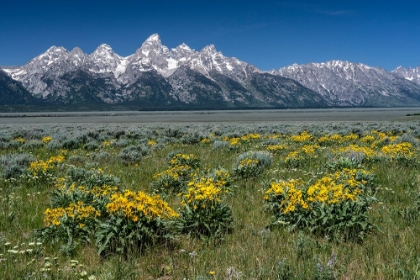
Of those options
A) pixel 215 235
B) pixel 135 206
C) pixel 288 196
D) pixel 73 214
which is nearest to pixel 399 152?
pixel 288 196

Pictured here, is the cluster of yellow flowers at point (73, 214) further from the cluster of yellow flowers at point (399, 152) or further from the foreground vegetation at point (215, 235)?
the cluster of yellow flowers at point (399, 152)

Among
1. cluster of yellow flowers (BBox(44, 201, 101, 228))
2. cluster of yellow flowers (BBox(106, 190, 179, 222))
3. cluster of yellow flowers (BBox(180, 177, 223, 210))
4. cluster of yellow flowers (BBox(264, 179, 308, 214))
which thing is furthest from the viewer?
cluster of yellow flowers (BBox(264, 179, 308, 214))

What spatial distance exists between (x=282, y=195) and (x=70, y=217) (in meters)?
3.79

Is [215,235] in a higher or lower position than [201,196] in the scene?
lower

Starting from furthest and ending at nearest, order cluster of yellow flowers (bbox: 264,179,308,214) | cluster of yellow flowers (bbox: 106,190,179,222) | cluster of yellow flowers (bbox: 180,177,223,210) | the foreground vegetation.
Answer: cluster of yellow flowers (bbox: 264,179,308,214) → cluster of yellow flowers (bbox: 180,177,223,210) → cluster of yellow flowers (bbox: 106,190,179,222) → the foreground vegetation

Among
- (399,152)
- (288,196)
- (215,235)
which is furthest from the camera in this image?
(399,152)


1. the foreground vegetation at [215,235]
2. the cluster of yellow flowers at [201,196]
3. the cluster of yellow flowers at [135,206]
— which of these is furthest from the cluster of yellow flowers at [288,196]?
the cluster of yellow flowers at [135,206]

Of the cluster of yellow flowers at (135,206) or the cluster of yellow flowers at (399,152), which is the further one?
the cluster of yellow flowers at (399,152)

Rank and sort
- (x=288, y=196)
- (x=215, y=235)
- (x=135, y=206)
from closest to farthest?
(x=135, y=206) → (x=215, y=235) → (x=288, y=196)

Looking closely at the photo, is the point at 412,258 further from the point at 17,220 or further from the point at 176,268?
the point at 17,220

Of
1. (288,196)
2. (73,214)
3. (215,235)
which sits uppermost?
(288,196)

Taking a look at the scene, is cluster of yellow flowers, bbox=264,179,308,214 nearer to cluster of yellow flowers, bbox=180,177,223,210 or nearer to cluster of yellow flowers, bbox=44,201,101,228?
cluster of yellow flowers, bbox=180,177,223,210

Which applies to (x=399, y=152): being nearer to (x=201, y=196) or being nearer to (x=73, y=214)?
(x=201, y=196)

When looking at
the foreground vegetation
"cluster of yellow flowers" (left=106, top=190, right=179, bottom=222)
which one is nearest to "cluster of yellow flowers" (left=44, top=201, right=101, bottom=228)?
the foreground vegetation
